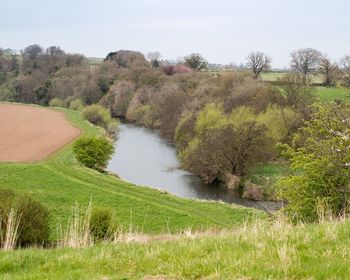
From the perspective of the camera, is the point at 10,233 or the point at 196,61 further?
the point at 196,61

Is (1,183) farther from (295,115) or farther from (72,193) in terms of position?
(295,115)

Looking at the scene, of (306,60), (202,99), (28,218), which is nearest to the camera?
(28,218)

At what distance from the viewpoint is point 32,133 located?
66.2 meters

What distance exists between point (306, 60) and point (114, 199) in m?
72.5

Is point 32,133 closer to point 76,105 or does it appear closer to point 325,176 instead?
point 76,105

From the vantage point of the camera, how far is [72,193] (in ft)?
112

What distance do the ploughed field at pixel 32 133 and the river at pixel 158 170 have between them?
7644 millimetres

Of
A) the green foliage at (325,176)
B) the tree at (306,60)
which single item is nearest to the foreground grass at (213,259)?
the green foliage at (325,176)

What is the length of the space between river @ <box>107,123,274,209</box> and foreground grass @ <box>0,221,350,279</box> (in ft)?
89.6

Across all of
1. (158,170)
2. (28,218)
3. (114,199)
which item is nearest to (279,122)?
(158,170)

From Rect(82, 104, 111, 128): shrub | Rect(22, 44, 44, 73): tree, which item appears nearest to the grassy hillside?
Rect(82, 104, 111, 128): shrub

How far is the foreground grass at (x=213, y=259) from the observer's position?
17.4ft

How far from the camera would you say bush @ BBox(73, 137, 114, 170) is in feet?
144

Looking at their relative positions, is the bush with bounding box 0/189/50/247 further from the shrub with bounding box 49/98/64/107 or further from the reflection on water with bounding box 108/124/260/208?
the shrub with bounding box 49/98/64/107
